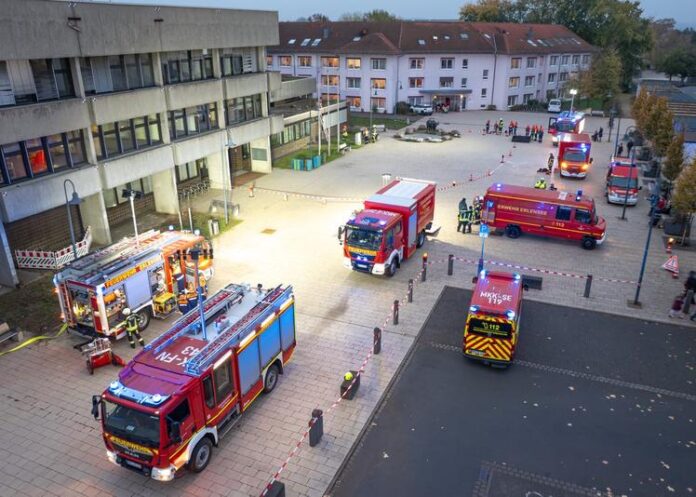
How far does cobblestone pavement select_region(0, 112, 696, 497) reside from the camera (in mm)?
13578

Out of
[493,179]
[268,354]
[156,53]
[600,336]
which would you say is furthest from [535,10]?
[268,354]

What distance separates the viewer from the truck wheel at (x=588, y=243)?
90.0 ft

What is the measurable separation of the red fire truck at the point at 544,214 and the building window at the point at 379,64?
146 feet

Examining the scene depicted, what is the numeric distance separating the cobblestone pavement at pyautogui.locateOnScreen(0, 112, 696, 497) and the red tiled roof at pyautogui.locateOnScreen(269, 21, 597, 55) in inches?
1417

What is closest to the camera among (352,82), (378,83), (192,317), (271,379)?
(192,317)

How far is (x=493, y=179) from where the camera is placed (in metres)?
40.1

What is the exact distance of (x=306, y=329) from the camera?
2014 centimetres

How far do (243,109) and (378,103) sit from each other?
3645cm

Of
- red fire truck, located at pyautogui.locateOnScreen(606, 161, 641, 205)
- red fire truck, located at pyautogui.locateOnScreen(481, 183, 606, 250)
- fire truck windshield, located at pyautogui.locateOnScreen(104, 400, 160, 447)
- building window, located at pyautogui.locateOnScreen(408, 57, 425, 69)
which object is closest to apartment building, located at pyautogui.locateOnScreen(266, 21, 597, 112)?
building window, located at pyautogui.locateOnScreen(408, 57, 425, 69)

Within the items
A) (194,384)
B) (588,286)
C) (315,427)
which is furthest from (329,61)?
(194,384)

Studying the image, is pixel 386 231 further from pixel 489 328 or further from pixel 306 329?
pixel 489 328

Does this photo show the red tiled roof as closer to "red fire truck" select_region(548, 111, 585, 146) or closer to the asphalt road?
"red fire truck" select_region(548, 111, 585, 146)

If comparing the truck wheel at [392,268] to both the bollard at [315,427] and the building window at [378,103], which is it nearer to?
the bollard at [315,427]

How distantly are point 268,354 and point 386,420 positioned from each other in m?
4.04
